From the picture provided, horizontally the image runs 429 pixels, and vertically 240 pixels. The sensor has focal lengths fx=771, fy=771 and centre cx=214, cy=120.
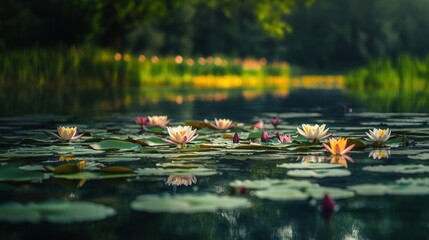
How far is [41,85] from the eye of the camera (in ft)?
58.0

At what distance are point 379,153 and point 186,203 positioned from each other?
253cm

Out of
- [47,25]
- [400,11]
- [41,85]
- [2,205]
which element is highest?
[400,11]

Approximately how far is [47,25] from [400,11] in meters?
40.4

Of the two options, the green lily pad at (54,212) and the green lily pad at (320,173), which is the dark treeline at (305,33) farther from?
the green lily pad at (54,212)

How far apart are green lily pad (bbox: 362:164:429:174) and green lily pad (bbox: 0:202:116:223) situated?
1910mm

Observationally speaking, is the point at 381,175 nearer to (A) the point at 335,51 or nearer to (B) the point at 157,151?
(B) the point at 157,151

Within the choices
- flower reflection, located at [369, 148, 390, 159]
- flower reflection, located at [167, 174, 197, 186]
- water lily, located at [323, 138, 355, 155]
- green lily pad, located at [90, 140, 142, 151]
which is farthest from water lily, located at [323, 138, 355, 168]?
green lily pad, located at [90, 140, 142, 151]

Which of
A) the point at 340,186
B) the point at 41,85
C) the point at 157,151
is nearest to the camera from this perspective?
the point at 340,186

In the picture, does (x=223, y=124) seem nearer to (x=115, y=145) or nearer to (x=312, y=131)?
(x=312, y=131)

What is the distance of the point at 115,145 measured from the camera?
231 inches

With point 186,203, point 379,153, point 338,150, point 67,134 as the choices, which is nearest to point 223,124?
point 67,134

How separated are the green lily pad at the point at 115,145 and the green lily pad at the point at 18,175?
132 centimetres

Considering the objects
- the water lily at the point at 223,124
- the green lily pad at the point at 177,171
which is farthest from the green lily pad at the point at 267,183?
the water lily at the point at 223,124

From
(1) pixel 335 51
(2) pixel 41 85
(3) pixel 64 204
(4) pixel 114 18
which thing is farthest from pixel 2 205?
(1) pixel 335 51
